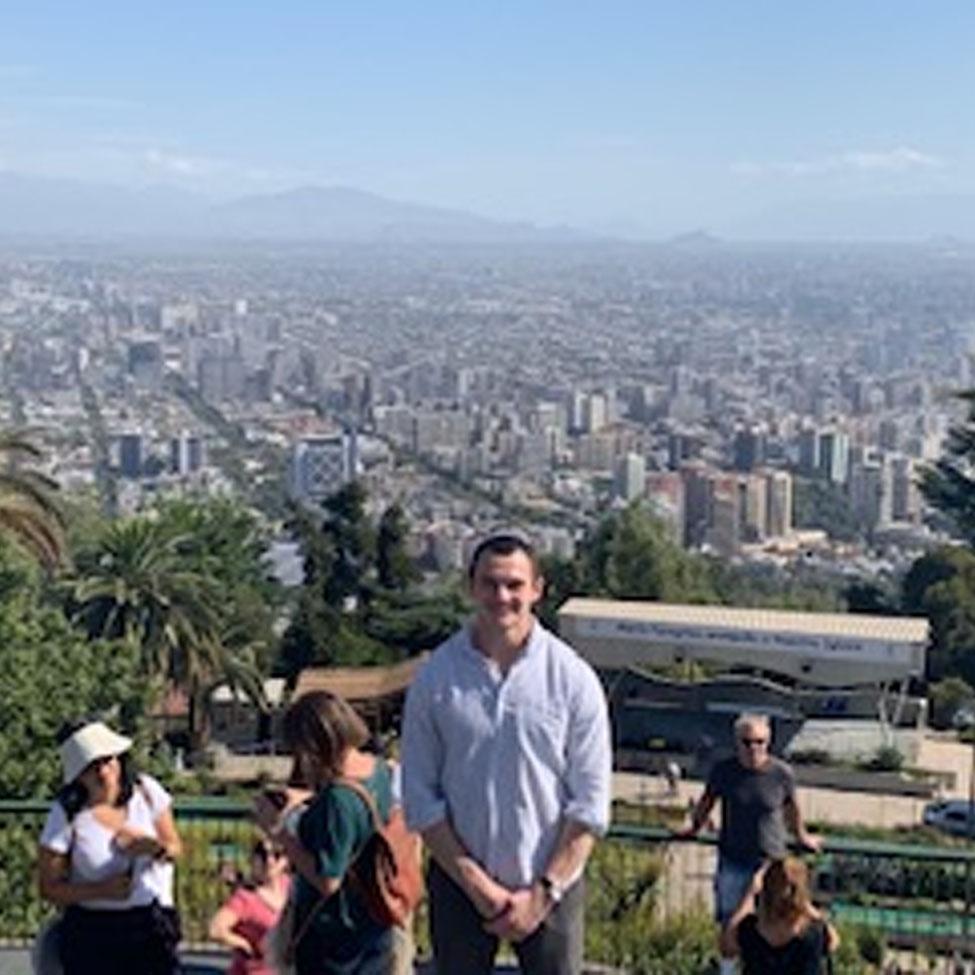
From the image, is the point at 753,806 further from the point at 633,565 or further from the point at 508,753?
the point at 633,565

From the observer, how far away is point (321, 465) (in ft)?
325

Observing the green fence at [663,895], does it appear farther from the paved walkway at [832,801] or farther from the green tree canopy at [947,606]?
the green tree canopy at [947,606]

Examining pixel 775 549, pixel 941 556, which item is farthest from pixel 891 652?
pixel 775 549

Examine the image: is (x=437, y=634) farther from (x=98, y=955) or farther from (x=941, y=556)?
(x=98, y=955)

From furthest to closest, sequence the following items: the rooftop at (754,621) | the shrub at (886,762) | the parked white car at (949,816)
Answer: the rooftop at (754,621), the shrub at (886,762), the parked white car at (949,816)

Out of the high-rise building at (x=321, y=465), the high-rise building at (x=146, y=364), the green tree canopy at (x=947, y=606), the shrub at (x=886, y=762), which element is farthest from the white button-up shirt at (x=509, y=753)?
the high-rise building at (x=146, y=364)

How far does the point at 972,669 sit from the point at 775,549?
61644 millimetres

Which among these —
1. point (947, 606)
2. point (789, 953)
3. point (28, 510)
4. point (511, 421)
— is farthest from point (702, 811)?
point (511, 421)

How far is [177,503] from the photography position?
31.3 metres

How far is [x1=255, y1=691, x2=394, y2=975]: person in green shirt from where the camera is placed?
11.2 ft

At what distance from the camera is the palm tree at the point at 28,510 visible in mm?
16984

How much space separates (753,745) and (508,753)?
180 cm

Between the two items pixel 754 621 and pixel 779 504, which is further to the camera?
pixel 779 504

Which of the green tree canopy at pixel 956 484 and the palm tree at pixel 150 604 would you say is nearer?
the palm tree at pixel 150 604
